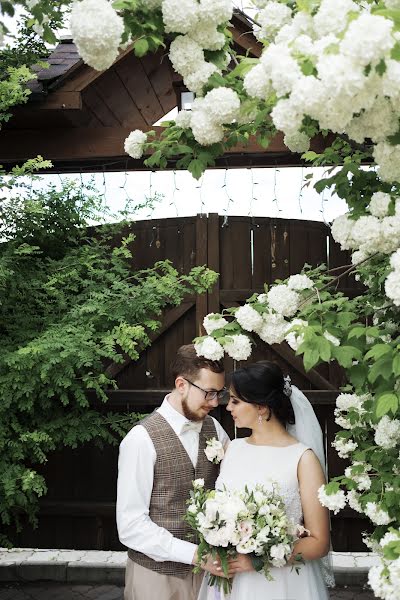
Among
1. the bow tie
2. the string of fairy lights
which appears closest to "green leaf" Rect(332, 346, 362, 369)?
the bow tie

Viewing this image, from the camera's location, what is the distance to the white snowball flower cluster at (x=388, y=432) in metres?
2.29

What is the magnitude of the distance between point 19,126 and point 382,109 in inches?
162

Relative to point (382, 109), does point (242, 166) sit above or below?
above

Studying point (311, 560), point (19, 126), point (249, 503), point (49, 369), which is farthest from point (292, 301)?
point (19, 126)

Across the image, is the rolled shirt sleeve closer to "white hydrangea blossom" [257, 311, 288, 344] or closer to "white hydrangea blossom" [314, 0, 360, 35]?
"white hydrangea blossom" [257, 311, 288, 344]

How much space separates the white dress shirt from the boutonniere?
0.13m

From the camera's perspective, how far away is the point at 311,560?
2781 millimetres

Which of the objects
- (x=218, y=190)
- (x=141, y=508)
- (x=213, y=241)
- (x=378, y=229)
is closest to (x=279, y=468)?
(x=141, y=508)

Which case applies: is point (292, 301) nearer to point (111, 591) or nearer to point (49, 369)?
point (49, 369)

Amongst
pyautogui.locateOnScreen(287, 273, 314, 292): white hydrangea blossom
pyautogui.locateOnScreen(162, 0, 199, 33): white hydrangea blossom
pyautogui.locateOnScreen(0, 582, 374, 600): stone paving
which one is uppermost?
pyautogui.locateOnScreen(162, 0, 199, 33): white hydrangea blossom

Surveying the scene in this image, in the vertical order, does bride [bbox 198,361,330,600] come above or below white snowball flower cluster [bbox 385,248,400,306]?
below

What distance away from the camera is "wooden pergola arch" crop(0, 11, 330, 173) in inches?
195

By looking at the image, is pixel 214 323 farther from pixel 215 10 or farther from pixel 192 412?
pixel 215 10

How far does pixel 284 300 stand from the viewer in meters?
2.34
